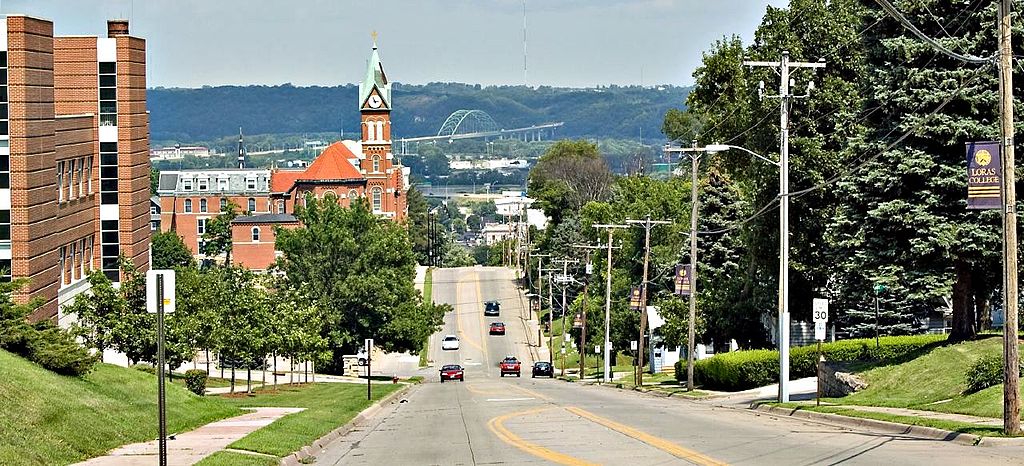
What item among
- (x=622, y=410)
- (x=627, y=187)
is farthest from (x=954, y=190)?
(x=627, y=187)

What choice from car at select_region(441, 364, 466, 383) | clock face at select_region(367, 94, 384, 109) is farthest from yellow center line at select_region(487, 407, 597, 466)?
clock face at select_region(367, 94, 384, 109)

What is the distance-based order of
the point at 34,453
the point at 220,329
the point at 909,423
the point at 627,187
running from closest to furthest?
the point at 34,453 → the point at 909,423 → the point at 220,329 → the point at 627,187

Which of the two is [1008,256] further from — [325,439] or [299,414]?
[299,414]

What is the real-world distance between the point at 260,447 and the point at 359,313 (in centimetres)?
6632

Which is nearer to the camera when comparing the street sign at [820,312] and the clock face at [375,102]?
the street sign at [820,312]

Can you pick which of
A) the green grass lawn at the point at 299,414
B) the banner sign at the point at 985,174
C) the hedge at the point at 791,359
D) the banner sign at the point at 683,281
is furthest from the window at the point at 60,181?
the banner sign at the point at 985,174

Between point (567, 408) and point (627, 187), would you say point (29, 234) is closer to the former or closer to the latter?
point (567, 408)

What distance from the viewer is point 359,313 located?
89.7m

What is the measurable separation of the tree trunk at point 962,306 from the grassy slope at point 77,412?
1921cm

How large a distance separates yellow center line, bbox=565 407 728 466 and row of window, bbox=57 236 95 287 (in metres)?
27.3

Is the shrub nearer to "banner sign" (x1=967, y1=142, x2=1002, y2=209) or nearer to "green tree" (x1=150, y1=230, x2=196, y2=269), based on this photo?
"banner sign" (x1=967, y1=142, x2=1002, y2=209)

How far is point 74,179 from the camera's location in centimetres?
5578

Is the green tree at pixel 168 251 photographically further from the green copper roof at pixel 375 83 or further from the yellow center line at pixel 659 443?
the yellow center line at pixel 659 443

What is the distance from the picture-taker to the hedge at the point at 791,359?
43625 mm
